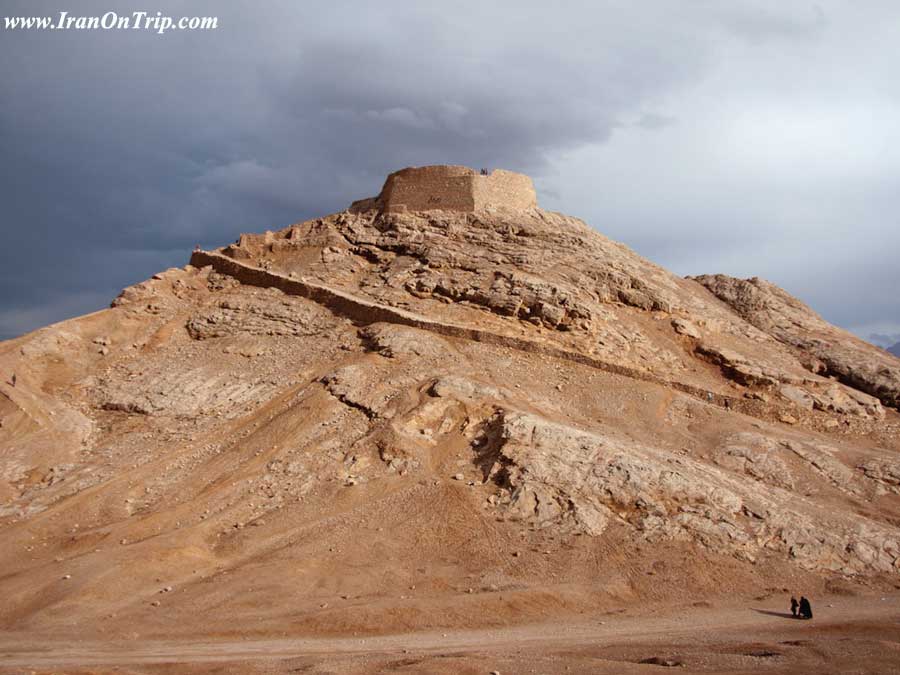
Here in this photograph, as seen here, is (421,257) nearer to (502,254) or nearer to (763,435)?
(502,254)

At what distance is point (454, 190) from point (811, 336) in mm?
15816

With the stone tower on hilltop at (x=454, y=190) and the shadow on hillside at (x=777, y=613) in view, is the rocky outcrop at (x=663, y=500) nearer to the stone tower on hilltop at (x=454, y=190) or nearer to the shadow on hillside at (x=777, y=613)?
the shadow on hillside at (x=777, y=613)

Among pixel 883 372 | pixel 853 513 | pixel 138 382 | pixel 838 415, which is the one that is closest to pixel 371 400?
pixel 138 382

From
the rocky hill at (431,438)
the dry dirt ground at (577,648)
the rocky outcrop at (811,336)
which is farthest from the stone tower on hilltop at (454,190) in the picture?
the dry dirt ground at (577,648)

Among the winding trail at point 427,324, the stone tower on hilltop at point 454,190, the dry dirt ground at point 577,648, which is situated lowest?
the dry dirt ground at point 577,648

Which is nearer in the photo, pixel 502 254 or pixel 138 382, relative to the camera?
pixel 138 382

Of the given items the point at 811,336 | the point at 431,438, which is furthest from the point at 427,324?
the point at 811,336

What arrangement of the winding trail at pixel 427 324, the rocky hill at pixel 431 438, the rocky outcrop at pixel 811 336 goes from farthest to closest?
the rocky outcrop at pixel 811 336 → the winding trail at pixel 427 324 → the rocky hill at pixel 431 438

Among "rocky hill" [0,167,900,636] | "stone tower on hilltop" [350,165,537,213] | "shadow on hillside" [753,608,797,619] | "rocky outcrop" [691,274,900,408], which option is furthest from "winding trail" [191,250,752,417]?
"shadow on hillside" [753,608,797,619]

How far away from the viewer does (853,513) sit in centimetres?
1856

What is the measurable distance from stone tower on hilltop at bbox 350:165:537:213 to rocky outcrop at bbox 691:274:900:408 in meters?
10.2

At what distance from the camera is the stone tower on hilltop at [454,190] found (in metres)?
31.6

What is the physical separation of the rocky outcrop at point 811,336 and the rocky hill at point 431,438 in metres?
0.15

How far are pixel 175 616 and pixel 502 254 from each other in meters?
18.9
